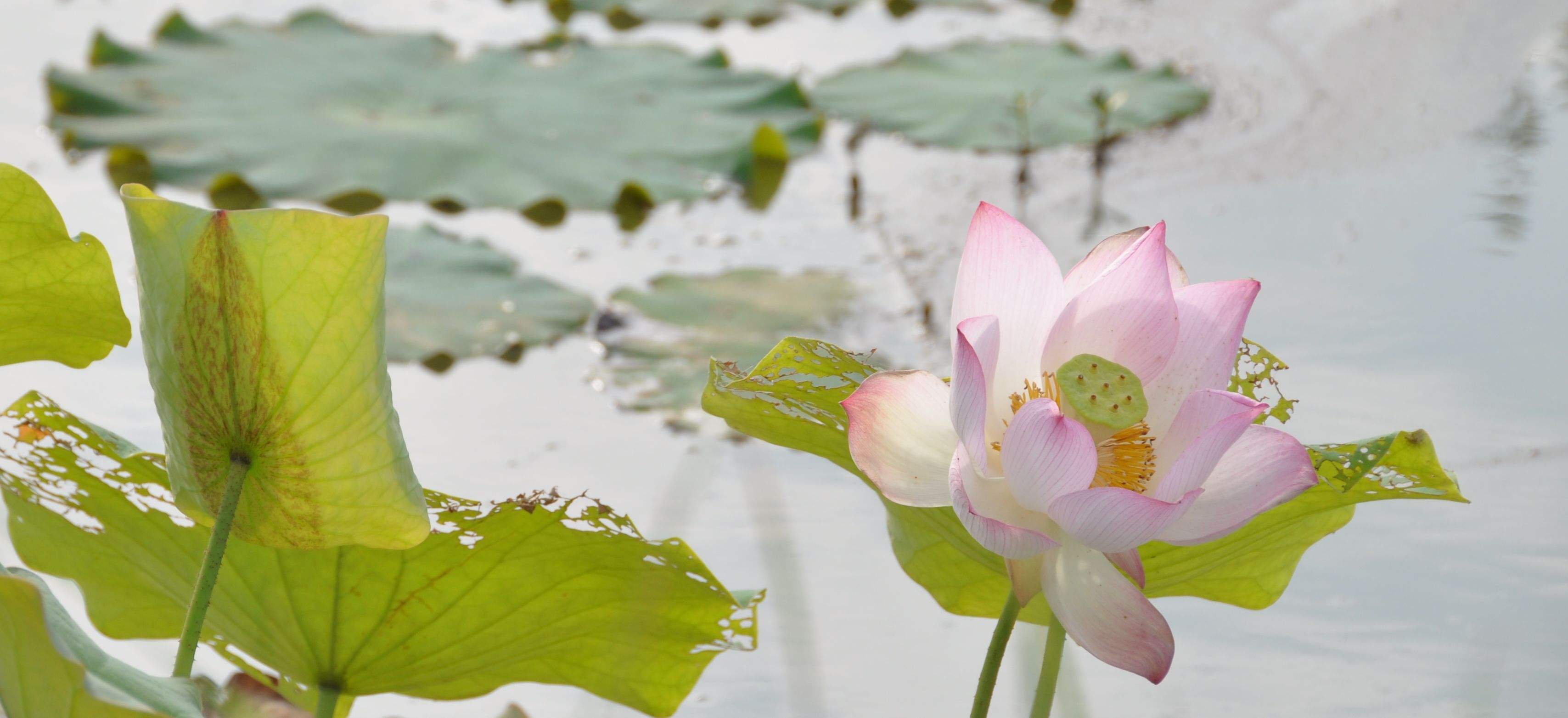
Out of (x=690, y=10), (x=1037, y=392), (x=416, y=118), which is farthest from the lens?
(x=690, y=10)

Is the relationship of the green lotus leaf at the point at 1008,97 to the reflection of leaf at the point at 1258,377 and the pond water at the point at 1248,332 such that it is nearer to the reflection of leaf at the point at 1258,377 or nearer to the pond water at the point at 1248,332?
the pond water at the point at 1248,332

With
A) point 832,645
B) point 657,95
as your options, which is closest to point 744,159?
point 657,95

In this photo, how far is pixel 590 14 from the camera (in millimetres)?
2465

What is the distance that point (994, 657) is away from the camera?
1.33ft

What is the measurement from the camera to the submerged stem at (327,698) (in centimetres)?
52

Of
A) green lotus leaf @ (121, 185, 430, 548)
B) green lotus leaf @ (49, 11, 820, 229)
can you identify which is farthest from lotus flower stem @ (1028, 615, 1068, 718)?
green lotus leaf @ (49, 11, 820, 229)

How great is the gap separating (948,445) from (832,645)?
45 cm

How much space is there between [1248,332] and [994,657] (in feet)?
3.13

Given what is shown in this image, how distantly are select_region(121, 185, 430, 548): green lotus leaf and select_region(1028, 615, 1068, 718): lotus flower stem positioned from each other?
22 cm

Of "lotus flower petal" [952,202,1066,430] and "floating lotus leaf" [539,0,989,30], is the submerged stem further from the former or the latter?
"floating lotus leaf" [539,0,989,30]

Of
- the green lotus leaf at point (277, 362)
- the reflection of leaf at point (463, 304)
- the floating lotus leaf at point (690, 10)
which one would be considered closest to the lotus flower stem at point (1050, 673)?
the green lotus leaf at point (277, 362)

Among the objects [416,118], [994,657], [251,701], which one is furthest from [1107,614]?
[416,118]

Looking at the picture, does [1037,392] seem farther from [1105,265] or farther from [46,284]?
[46,284]

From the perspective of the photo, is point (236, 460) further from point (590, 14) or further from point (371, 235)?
point (590, 14)
